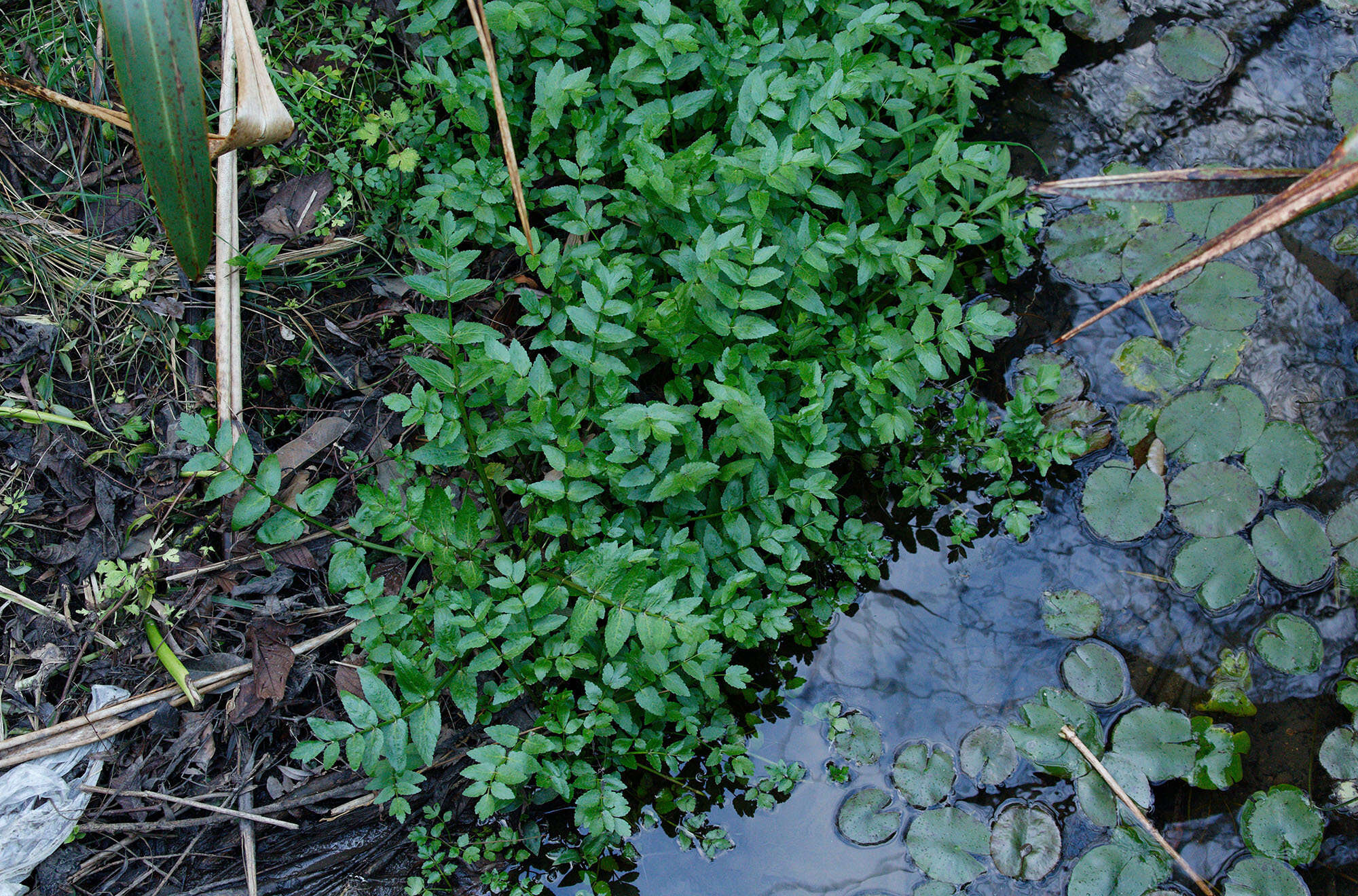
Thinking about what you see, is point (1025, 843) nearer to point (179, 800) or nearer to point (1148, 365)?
point (1148, 365)

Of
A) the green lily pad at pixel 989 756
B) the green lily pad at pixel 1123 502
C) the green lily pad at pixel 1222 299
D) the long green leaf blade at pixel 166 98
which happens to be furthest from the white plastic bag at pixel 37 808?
the green lily pad at pixel 1222 299

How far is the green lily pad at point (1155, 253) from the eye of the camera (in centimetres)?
280

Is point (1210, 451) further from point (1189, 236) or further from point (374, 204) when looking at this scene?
A: point (374, 204)

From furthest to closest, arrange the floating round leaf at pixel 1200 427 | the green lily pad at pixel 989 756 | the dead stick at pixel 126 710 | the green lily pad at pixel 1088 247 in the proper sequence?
the green lily pad at pixel 1088 247 < the floating round leaf at pixel 1200 427 < the green lily pad at pixel 989 756 < the dead stick at pixel 126 710

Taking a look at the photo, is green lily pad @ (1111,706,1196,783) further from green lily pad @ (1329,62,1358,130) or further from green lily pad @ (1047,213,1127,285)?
green lily pad @ (1329,62,1358,130)

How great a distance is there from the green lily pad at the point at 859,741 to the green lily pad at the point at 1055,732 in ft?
1.26

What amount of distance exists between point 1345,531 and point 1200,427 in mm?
519

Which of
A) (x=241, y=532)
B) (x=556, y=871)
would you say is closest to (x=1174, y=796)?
(x=556, y=871)

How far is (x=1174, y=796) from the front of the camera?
2346 mm

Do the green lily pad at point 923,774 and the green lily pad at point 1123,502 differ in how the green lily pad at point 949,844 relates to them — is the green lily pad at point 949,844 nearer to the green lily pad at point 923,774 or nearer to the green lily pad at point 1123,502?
the green lily pad at point 923,774

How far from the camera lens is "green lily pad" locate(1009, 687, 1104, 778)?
2352mm

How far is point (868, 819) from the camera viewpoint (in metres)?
2.33

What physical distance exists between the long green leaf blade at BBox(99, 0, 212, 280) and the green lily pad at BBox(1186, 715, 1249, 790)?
3.07m

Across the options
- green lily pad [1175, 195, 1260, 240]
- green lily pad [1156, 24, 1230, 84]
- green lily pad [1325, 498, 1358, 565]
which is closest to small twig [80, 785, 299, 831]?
green lily pad [1325, 498, 1358, 565]
